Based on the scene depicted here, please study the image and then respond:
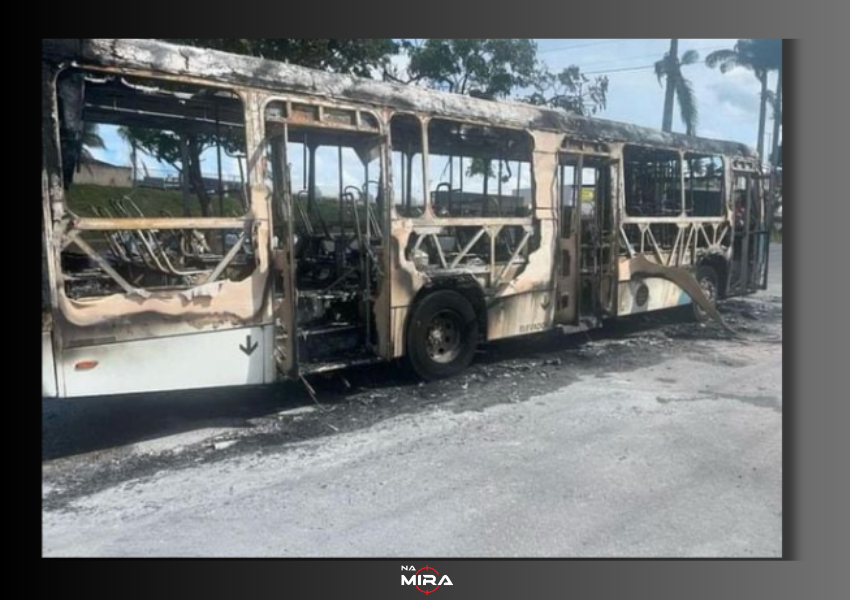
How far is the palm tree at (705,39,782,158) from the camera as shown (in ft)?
8.26

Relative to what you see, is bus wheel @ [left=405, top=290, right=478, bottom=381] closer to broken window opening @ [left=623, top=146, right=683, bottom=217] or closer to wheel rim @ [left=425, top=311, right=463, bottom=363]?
wheel rim @ [left=425, top=311, right=463, bottom=363]

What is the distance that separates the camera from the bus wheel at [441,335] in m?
5.59

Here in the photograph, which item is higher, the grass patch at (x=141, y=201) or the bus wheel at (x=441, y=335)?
the grass patch at (x=141, y=201)

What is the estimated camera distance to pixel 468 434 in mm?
4359

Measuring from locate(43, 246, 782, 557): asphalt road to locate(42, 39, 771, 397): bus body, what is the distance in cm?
47

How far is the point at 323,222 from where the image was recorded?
6016 millimetres

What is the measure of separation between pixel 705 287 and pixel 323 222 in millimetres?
4990

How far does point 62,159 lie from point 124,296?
0.80 m

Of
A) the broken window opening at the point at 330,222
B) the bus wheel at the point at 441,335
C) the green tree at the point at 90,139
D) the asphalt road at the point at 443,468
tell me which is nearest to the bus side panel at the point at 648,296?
the asphalt road at the point at 443,468

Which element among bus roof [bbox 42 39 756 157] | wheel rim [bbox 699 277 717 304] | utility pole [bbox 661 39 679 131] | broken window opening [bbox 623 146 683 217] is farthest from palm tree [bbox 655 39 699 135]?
wheel rim [bbox 699 277 717 304]

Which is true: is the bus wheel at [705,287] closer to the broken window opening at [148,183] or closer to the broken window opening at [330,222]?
the broken window opening at [330,222]

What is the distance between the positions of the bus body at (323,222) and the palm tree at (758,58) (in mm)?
2662

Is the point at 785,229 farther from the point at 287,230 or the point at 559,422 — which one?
the point at 287,230
